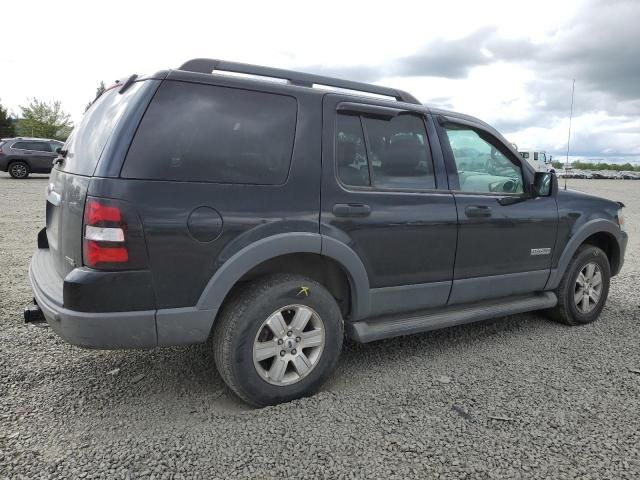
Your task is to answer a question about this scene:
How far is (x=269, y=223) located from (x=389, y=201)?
2.92 ft

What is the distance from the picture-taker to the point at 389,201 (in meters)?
3.36

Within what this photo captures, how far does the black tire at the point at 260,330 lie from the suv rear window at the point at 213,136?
622 millimetres

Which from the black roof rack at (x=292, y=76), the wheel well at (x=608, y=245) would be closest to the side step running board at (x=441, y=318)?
the wheel well at (x=608, y=245)

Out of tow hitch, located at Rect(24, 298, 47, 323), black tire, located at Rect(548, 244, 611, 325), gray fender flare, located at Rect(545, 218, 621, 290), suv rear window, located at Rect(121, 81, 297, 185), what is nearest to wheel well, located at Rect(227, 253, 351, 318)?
suv rear window, located at Rect(121, 81, 297, 185)

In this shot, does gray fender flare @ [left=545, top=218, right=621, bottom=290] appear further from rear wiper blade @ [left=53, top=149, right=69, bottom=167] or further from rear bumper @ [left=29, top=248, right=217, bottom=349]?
rear wiper blade @ [left=53, top=149, right=69, bottom=167]

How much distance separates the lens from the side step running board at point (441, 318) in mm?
3346

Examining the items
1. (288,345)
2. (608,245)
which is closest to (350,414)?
(288,345)

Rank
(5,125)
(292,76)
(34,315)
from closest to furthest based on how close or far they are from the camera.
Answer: (34,315)
(292,76)
(5,125)

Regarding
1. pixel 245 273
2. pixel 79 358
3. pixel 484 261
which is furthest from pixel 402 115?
pixel 79 358

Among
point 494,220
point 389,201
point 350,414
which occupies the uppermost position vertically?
point 389,201

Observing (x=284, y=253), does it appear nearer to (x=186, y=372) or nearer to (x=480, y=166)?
(x=186, y=372)

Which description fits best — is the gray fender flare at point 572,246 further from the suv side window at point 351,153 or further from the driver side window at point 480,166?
the suv side window at point 351,153

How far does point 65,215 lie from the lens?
288 cm

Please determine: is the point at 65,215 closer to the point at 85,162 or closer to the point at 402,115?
the point at 85,162
